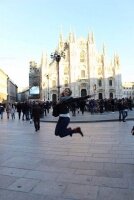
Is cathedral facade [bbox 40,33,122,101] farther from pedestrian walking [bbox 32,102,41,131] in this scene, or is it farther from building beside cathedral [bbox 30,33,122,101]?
pedestrian walking [bbox 32,102,41,131]

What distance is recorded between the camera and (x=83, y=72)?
82250 millimetres

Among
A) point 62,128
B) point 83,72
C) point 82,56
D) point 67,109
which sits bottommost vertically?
point 62,128

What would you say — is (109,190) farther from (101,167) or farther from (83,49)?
(83,49)

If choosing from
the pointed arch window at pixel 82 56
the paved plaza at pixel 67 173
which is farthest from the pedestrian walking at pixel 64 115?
the pointed arch window at pixel 82 56

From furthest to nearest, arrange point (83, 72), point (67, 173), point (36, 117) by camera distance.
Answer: point (83, 72)
point (36, 117)
point (67, 173)

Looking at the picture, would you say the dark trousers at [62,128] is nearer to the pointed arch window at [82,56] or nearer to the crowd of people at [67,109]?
the crowd of people at [67,109]

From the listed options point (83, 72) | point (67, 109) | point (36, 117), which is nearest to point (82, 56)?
point (83, 72)

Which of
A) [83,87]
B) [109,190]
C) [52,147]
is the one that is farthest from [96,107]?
[83,87]

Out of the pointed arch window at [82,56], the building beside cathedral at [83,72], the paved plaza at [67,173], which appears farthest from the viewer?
the pointed arch window at [82,56]

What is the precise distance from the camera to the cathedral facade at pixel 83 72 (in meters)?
80.7

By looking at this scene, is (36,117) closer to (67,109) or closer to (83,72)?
(67,109)

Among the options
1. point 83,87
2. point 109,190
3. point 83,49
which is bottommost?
point 109,190

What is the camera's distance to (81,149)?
24.7 feet

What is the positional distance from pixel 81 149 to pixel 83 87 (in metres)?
74.5
